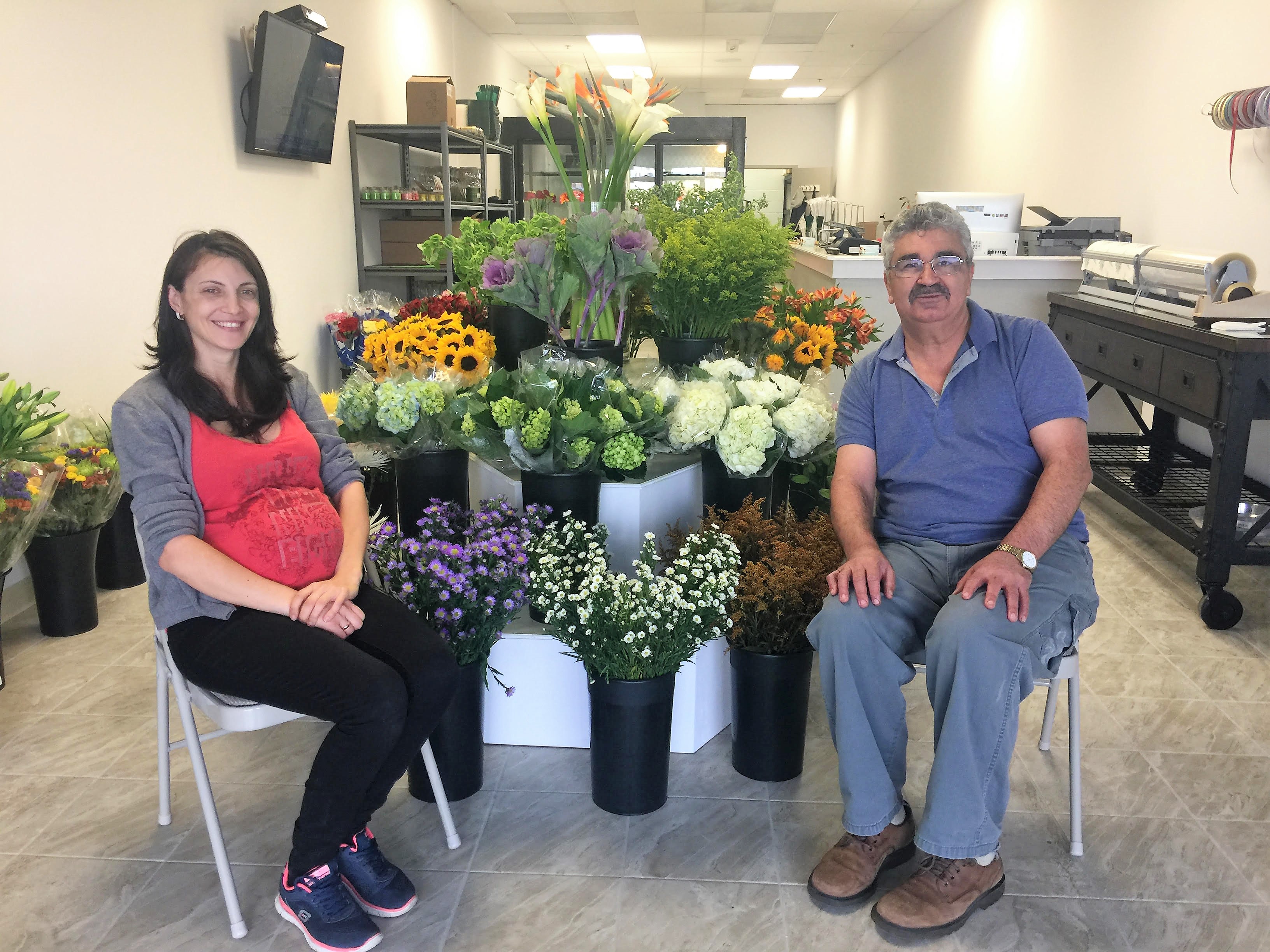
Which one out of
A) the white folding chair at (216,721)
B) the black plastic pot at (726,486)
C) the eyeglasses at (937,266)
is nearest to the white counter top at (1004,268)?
the black plastic pot at (726,486)

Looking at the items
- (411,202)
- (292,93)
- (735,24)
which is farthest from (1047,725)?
(735,24)

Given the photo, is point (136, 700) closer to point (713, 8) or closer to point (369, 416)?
point (369, 416)

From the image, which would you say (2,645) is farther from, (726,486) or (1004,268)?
(1004,268)

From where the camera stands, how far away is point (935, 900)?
1722 millimetres

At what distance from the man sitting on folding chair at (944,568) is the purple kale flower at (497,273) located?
34.5 inches

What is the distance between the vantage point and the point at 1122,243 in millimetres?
4266

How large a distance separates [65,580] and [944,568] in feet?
8.36

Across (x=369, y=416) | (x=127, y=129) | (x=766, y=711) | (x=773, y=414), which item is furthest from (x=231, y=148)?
(x=766, y=711)

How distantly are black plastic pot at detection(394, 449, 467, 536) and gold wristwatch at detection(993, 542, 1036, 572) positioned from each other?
131cm

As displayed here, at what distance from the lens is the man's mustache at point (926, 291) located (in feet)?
6.32

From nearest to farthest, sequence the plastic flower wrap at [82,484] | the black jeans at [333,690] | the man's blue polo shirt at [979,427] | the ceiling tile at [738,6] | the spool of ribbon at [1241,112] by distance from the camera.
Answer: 1. the black jeans at [333,690]
2. the man's blue polo shirt at [979,427]
3. the plastic flower wrap at [82,484]
4. the spool of ribbon at [1241,112]
5. the ceiling tile at [738,6]

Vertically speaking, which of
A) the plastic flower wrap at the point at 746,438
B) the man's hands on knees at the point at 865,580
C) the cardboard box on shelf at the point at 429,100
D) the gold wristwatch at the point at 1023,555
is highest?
the cardboard box on shelf at the point at 429,100

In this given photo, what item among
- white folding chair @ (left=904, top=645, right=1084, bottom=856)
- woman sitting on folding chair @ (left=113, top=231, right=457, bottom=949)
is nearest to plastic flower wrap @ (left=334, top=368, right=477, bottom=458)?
woman sitting on folding chair @ (left=113, top=231, right=457, bottom=949)

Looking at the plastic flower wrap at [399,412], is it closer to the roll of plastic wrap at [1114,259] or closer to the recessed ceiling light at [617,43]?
the roll of plastic wrap at [1114,259]
